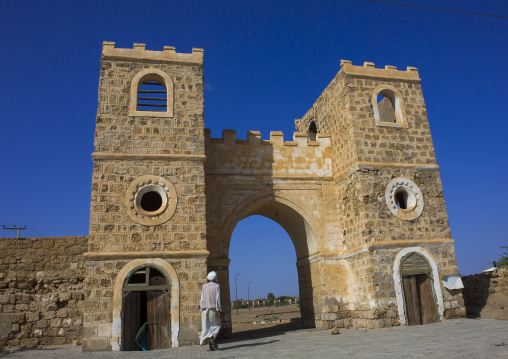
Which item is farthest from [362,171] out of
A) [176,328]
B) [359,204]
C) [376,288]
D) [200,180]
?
[176,328]

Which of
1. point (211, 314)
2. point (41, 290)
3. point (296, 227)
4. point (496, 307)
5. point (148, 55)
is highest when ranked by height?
point (148, 55)

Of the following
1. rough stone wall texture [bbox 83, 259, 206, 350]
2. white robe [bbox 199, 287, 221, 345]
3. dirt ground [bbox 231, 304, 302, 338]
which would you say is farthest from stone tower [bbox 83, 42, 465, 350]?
white robe [bbox 199, 287, 221, 345]

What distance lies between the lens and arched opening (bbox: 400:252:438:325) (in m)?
11.3

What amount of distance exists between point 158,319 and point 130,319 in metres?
0.62

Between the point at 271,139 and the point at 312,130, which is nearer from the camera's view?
the point at 271,139

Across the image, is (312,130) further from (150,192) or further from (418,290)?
(150,192)

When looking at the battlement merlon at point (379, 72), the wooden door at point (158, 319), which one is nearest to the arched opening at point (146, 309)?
the wooden door at point (158, 319)

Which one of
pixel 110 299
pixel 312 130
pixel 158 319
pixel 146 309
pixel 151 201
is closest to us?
pixel 110 299

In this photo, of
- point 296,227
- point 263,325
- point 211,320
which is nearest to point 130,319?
point 211,320

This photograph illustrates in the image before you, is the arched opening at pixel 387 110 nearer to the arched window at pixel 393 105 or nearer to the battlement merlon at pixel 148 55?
the arched window at pixel 393 105

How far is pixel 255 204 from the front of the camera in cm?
1284

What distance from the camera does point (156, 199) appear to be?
38.6 ft

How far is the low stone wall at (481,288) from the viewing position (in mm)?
12266

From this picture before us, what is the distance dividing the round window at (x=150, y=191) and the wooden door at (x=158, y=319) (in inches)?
67.5
